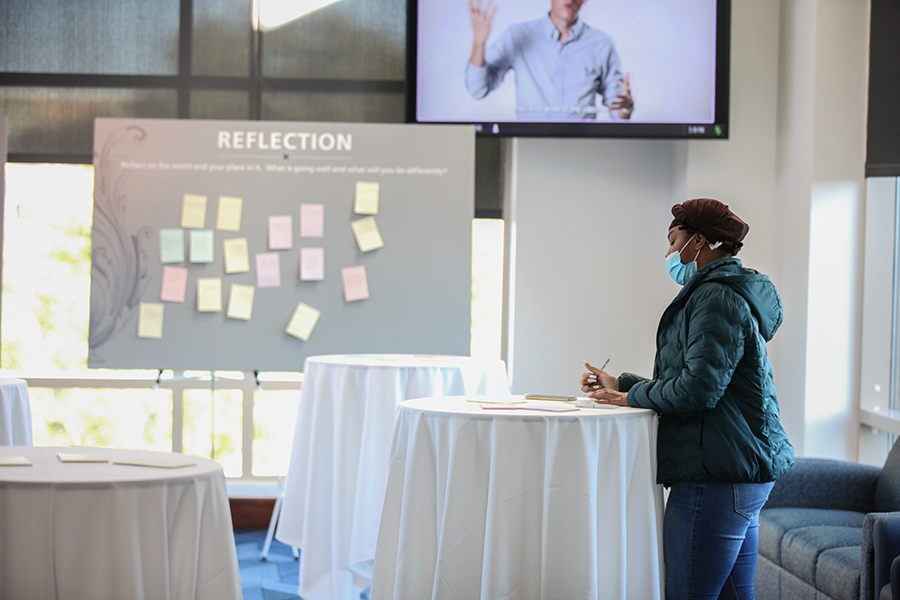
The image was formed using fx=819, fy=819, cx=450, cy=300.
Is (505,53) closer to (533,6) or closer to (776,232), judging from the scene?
(533,6)

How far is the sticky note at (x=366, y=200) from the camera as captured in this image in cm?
421

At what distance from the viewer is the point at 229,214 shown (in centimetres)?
418

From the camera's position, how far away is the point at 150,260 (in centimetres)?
414

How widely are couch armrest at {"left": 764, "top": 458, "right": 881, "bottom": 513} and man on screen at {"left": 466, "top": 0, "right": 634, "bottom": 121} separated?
2.20 metres

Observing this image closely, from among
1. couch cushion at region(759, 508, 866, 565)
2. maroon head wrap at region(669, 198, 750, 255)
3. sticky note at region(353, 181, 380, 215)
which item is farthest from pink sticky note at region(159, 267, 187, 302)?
couch cushion at region(759, 508, 866, 565)

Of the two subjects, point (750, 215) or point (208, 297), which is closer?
point (208, 297)

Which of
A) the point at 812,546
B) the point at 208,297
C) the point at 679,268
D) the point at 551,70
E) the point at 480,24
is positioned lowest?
the point at 812,546

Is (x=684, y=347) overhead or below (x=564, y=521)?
overhead

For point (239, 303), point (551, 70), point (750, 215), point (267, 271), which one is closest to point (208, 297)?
point (239, 303)

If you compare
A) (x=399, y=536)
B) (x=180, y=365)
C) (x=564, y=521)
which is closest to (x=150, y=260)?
(x=180, y=365)

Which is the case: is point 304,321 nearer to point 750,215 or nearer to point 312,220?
point 312,220

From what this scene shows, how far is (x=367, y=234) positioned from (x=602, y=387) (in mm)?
2065

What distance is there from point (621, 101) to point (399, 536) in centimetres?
316

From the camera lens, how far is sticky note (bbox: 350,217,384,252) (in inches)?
165
